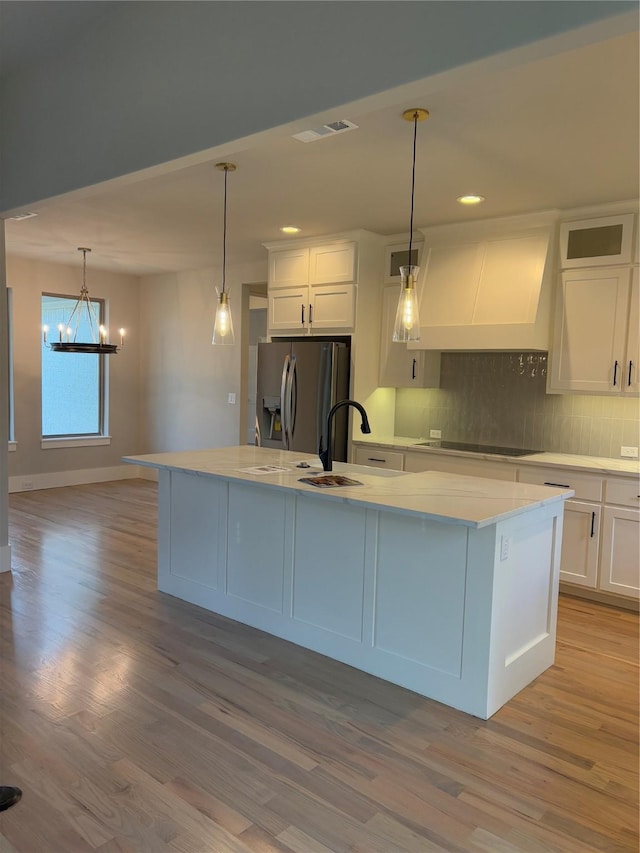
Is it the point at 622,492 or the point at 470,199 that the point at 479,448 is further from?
the point at 470,199

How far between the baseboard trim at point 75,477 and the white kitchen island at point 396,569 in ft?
12.2

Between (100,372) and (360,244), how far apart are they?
416 centimetres

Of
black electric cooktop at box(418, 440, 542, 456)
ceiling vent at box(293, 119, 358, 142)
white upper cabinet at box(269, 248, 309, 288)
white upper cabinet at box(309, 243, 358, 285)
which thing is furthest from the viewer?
white upper cabinet at box(269, 248, 309, 288)

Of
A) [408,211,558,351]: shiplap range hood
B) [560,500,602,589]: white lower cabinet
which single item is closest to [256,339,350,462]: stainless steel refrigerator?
[408,211,558,351]: shiplap range hood

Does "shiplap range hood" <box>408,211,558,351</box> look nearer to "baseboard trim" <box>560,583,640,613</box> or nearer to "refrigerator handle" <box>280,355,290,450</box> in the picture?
"refrigerator handle" <box>280,355,290,450</box>

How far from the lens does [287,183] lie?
370 centimetres

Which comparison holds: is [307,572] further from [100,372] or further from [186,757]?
[100,372]

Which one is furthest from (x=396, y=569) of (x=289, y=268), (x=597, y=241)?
(x=289, y=268)

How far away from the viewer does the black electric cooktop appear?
448 centimetres

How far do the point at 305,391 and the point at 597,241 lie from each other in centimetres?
240

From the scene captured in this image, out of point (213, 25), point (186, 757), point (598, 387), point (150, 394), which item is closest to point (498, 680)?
point (186, 757)

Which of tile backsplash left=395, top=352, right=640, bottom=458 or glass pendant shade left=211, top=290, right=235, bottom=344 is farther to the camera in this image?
tile backsplash left=395, top=352, right=640, bottom=458

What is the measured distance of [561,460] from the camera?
407cm

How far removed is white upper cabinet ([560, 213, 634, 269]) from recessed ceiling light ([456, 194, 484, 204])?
68 cm
